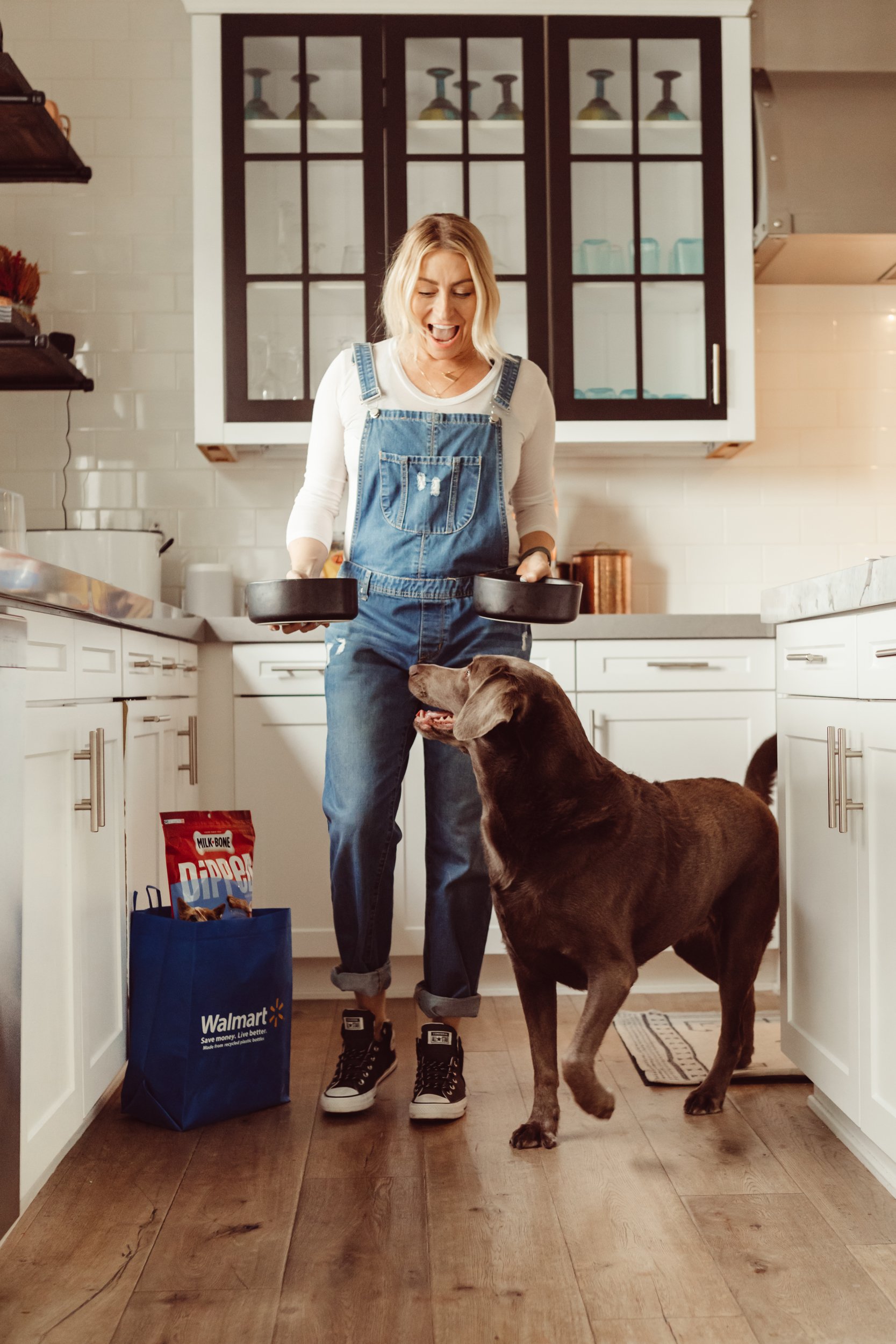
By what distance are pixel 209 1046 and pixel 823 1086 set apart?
1.06 meters

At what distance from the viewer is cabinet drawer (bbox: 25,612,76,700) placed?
1.56 m

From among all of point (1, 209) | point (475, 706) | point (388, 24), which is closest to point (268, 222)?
point (388, 24)

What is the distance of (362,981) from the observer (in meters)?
2.06

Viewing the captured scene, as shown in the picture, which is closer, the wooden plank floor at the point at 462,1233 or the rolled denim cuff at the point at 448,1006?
the wooden plank floor at the point at 462,1233

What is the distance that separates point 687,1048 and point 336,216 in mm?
2414

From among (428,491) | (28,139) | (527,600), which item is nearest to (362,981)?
(527,600)

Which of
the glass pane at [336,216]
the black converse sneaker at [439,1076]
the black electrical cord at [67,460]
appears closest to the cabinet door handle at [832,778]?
the black converse sneaker at [439,1076]

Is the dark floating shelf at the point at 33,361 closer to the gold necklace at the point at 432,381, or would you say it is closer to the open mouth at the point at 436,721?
the gold necklace at the point at 432,381

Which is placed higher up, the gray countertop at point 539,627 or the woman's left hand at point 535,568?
the woman's left hand at point 535,568

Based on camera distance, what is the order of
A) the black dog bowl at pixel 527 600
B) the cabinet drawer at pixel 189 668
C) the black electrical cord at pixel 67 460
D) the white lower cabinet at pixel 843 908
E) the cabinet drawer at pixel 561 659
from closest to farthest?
the white lower cabinet at pixel 843 908 → the black dog bowl at pixel 527 600 → the cabinet drawer at pixel 189 668 → the cabinet drawer at pixel 561 659 → the black electrical cord at pixel 67 460

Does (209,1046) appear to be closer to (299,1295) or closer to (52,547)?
(299,1295)

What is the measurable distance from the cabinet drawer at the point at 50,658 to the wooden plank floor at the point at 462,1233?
2.50 ft

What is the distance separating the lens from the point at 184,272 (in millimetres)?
3488

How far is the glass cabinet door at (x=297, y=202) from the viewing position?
3.15m
